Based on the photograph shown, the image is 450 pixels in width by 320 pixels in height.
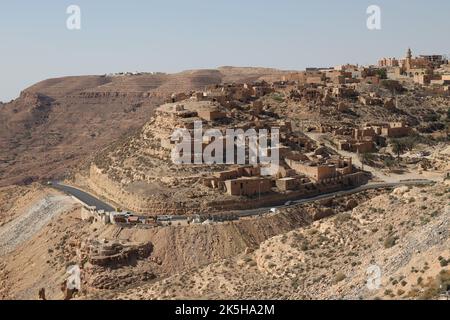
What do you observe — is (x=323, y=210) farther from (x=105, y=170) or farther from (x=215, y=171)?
(x=105, y=170)

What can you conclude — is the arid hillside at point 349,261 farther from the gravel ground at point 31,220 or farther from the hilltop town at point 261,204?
the gravel ground at point 31,220

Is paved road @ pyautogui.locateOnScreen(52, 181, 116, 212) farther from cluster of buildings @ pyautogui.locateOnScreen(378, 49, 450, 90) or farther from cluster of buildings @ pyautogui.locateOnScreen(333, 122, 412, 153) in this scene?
cluster of buildings @ pyautogui.locateOnScreen(378, 49, 450, 90)

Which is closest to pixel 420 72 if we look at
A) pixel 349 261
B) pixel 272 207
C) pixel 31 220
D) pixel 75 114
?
pixel 272 207

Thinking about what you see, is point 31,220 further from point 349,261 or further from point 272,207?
point 349,261

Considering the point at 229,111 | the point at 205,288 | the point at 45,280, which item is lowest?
the point at 45,280

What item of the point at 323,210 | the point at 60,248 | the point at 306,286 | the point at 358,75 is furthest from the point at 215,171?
the point at 358,75

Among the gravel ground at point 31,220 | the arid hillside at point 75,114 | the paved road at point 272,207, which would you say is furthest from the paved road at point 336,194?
the arid hillside at point 75,114
